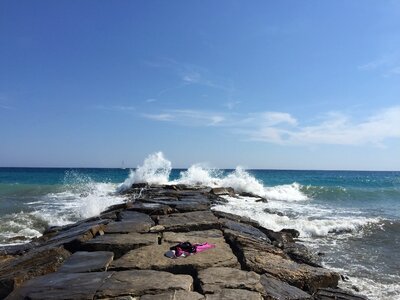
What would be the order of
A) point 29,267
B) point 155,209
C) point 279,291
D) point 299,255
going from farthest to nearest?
point 155,209 < point 299,255 < point 29,267 < point 279,291

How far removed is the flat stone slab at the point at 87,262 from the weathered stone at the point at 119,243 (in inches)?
7.8

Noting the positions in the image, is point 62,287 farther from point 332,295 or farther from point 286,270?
point 332,295

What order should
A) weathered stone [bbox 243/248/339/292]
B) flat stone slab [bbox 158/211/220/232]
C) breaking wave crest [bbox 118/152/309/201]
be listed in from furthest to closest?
breaking wave crest [bbox 118/152/309/201] < flat stone slab [bbox 158/211/220/232] < weathered stone [bbox 243/248/339/292]

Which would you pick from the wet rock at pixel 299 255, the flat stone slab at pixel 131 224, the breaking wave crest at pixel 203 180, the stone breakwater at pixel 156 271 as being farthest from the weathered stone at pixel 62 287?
the breaking wave crest at pixel 203 180

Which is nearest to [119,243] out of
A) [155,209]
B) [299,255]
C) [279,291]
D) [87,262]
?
[87,262]

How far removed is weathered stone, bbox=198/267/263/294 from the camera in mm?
3397

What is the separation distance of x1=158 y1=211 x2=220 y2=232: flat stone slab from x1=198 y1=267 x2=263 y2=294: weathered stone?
2.11m

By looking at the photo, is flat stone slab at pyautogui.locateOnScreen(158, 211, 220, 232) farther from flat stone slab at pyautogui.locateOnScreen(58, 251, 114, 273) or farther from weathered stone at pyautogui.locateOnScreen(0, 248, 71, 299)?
weathered stone at pyautogui.locateOnScreen(0, 248, 71, 299)

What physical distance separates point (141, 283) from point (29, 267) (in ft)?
4.59

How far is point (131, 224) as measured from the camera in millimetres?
6141

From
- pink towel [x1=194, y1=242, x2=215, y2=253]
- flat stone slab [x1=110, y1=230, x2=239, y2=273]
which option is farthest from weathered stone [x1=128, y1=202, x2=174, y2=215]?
pink towel [x1=194, y1=242, x2=215, y2=253]

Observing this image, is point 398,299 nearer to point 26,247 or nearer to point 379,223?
point 26,247

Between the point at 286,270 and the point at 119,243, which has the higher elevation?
the point at 119,243

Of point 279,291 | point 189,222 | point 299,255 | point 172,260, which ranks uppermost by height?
point 189,222
